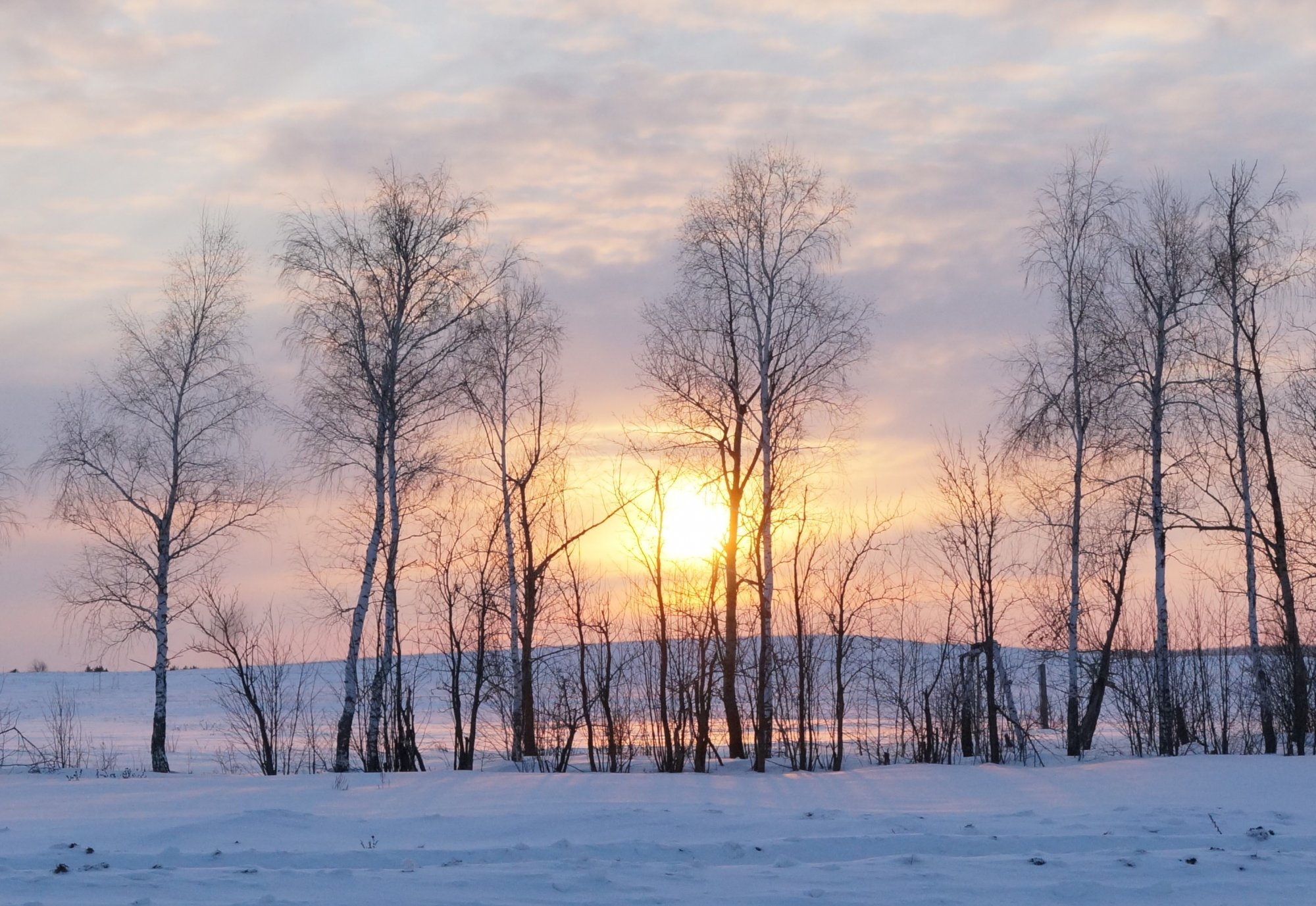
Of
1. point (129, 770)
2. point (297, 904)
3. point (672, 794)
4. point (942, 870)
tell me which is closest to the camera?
point (297, 904)

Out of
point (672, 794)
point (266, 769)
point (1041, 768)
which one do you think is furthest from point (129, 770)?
point (1041, 768)

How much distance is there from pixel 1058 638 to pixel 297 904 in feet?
75.1

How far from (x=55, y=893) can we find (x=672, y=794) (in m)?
8.59

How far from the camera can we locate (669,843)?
35.0 ft

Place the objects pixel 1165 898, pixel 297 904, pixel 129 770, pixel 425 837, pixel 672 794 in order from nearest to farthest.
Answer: pixel 297 904
pixel 1165 898
pixel 425 837
pixel 672 794
pixel 129 770

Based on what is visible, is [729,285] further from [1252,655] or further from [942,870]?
[942,870]

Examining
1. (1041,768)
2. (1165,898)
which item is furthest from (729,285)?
(1165,898)

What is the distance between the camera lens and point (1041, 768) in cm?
1886

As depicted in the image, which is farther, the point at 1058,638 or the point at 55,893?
the point at 1058,638

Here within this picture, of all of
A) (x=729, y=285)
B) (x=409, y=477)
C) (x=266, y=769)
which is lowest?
(x=266, y=769)

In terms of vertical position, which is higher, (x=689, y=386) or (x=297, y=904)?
(x=689, y=386)

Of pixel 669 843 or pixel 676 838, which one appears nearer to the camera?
pixel 669 843

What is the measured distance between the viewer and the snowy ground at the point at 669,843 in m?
8.48

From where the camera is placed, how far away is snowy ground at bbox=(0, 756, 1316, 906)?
8.48m
